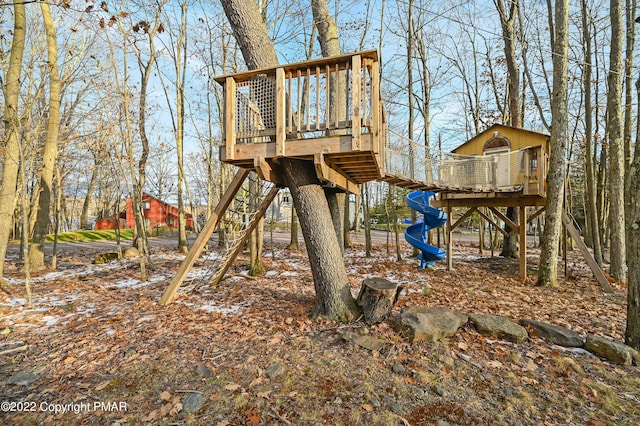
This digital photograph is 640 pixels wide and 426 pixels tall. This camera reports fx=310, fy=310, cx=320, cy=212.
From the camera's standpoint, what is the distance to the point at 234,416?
2.44 meters

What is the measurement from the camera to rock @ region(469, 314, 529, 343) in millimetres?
3620

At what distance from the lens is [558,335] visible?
3631mm

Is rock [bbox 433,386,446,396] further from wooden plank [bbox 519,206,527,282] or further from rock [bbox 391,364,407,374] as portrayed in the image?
wooden plank [bbox 519,206,527,282]

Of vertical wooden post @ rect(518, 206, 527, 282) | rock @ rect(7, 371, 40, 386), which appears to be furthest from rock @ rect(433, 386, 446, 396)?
vertical wooden post @ rect(518, 206, 527, 282)

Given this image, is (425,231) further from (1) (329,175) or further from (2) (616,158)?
(1) (329,175)

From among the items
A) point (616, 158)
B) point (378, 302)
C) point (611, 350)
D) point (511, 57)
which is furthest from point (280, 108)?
point (511, 57)

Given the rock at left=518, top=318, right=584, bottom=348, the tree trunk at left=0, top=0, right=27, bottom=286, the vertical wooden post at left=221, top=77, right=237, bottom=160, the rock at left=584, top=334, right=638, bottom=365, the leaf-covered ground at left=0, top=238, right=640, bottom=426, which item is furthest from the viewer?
the tree trunk at left=0, top=0, right=27, bottom=286

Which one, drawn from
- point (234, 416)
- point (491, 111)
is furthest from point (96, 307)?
point (491, 111)

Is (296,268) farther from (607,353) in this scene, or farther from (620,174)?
(620,174)

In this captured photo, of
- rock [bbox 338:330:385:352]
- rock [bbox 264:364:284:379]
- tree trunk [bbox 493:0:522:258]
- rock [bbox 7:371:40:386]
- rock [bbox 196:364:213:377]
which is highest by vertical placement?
tree trunk [bbox 493:0:522:258]

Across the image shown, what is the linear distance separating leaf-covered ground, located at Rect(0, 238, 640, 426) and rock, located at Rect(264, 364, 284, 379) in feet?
0.04

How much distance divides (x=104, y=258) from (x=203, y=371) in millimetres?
9469

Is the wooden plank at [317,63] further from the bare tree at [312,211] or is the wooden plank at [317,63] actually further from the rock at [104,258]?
the rock at [104,258]

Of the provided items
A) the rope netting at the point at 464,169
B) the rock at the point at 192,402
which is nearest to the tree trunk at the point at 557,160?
the rope netting at the point at 464,169
